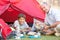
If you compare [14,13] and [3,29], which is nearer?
[3,29]

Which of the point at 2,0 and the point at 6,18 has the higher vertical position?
the point at 2,0

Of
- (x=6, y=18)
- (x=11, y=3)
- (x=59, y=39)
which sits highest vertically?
(x=11, y=3)

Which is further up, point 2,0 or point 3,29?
point 2,0

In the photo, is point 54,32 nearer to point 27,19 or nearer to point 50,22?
point 50,22

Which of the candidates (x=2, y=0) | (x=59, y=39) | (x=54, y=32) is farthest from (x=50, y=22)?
(x=2, y=0)

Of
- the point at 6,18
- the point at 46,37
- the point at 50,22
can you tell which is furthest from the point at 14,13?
the point at 46,37

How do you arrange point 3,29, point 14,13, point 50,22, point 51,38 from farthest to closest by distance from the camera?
point 14,13, point 50,22, point 51,38, point 3,29

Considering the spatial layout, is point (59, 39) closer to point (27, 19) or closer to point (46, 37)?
point (46, 37)

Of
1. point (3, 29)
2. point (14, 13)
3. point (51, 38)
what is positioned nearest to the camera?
point (3, 29)

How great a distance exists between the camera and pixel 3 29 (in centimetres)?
250

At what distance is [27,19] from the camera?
10.7 ft

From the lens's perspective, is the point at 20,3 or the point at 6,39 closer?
the point at 6,39

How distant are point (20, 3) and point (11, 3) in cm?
16

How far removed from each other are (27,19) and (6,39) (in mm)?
804
